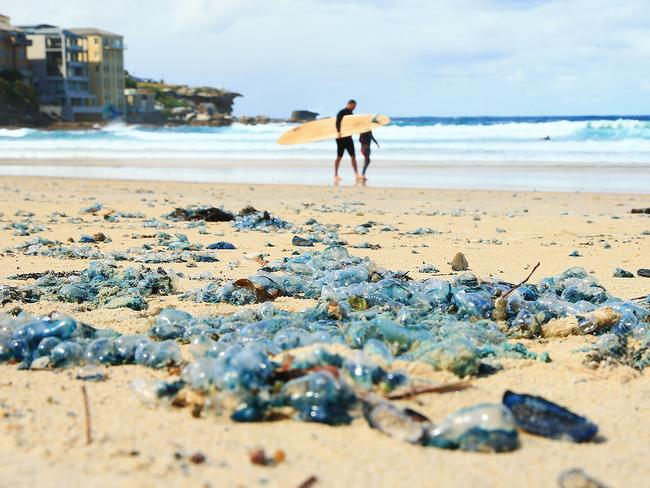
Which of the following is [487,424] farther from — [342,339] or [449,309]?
[449,309]

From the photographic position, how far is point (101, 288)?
3.72 meters

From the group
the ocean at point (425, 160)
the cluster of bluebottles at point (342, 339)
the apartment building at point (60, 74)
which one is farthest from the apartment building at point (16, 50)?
the cluster of bluebottles at point (342, 339)

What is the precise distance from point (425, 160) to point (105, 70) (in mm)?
65063

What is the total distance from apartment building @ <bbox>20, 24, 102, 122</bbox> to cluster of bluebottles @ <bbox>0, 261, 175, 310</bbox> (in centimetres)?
7444

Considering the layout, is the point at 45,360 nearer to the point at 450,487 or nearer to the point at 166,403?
the point at 166,403

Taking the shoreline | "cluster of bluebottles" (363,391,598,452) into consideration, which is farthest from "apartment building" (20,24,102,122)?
"cluster of bluebottles" (363,391,598,452)

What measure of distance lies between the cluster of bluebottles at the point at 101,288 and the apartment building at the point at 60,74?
74441 mm

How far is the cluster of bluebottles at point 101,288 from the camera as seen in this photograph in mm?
3513

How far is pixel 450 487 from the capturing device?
5.52 feet

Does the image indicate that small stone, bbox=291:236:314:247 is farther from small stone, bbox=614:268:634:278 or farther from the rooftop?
the rooftop

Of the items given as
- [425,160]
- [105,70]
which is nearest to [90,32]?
[105,70]

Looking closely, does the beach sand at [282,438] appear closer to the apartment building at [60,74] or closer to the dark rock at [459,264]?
the dark rock at [459,264]

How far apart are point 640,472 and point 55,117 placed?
77418 millimetres

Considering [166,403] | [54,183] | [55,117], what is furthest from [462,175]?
[55,117]
